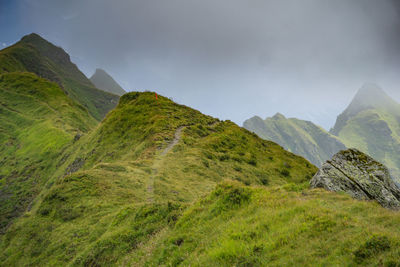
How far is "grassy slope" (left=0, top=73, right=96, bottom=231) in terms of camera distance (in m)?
44.7

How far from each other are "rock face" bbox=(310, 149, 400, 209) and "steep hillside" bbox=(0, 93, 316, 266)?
2203 millimetres

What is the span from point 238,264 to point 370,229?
4.06 meters

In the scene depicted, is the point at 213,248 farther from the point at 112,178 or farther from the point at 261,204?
the point at 112,178

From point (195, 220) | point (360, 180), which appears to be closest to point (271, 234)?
point (195, 220)

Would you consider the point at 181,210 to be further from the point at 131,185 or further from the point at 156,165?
the point at 156,165

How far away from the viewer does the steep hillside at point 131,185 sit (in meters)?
12.2

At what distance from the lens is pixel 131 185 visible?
2053 cm

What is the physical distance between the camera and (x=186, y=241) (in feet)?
28.3

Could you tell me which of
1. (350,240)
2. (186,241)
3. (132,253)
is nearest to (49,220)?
(132,253)

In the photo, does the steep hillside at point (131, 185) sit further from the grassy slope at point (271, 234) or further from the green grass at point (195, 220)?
the grassy slope at point (271, 234)

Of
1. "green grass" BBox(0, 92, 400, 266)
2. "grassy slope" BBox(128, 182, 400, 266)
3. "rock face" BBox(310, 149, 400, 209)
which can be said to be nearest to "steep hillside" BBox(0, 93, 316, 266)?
"green grass" BBox(0, 92, 400, 266)

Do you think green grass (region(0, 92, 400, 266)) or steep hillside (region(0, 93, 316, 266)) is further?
steep hillside (region(0, 93, 316, 266))

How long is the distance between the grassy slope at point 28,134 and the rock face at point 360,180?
48707 millimetres

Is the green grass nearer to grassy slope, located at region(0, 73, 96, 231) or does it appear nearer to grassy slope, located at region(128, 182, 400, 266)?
grassy slope, located at region(128, 182, 400, 266)
